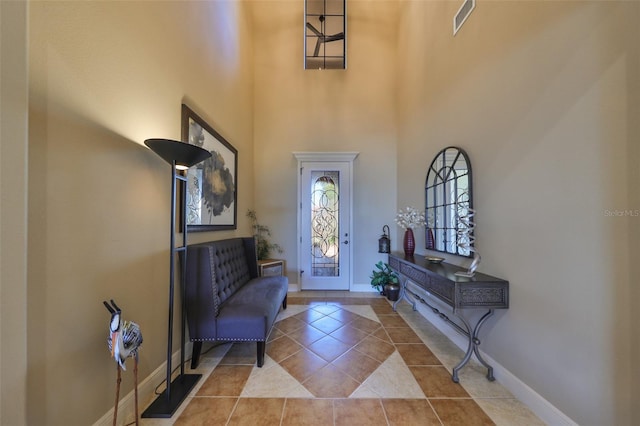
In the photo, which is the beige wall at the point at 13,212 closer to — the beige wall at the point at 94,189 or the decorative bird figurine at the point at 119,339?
the beige wall at the point at 94,189

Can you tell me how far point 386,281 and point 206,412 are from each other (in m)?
3.02

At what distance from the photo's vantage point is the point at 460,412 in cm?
158

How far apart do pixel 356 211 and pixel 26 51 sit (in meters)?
3.99

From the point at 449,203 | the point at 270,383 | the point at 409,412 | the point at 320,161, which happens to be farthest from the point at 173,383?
the point at 320,161

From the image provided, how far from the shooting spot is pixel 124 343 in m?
1.22

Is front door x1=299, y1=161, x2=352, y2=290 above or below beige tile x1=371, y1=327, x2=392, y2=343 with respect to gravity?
above

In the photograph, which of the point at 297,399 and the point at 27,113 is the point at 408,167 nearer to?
the point at 297,399

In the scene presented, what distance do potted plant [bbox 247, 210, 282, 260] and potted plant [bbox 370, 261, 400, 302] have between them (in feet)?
6.06

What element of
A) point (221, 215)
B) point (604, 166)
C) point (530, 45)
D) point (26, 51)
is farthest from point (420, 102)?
point (26, 51)

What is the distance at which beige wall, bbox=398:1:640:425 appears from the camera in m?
1.17

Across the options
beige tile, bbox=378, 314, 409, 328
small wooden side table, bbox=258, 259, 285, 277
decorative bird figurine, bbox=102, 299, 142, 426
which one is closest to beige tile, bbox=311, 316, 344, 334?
beige tile, bbox=378, 314, 409, 328

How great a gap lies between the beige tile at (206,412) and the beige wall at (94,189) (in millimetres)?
424

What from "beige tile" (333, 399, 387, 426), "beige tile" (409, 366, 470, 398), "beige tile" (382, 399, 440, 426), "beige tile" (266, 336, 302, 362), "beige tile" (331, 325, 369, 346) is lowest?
"beige tile" (331, 325, 369, 346)

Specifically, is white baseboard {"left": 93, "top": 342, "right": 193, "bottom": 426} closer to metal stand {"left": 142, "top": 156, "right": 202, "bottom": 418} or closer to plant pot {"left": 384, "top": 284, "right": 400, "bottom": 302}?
metal stand {"left": 142, "top": 156, "right": 202, "bottom": 418}
